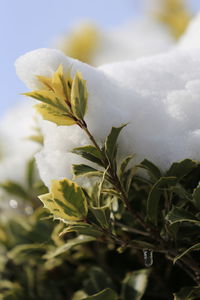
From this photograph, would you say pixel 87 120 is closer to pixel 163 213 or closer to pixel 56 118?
pixel 56 118

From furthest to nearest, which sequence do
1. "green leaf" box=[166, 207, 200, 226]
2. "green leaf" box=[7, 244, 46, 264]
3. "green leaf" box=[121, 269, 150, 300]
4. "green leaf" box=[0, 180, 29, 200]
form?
"green leaf" box=[0, 180, 29, 200] < "green leaf" box=[7, 244, 46, 264] < "green leaf" box=[121, 269, 150, 300] < "green leaf" box=[166, 207, 200, 226]

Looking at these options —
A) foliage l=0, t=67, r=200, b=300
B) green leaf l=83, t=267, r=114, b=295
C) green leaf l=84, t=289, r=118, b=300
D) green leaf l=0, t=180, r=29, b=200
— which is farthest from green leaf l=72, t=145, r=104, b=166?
green leaf l=0, t=180, r=29, b=200

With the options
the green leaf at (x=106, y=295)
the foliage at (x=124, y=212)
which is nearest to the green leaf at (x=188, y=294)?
the foliage at (x=124, y=212)

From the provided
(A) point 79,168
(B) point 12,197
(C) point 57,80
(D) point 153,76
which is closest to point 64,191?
(A) point 79,168

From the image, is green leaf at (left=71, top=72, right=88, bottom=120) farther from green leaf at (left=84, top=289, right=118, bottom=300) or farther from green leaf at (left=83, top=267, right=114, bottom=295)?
green leaf at (left=83, top=267, right=114, bottom=295)

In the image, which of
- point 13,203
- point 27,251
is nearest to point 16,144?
point 13,203

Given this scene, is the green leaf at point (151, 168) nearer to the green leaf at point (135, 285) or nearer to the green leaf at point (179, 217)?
the green leaf at point (179, 217)

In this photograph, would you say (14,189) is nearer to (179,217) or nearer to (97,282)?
(97,282)
